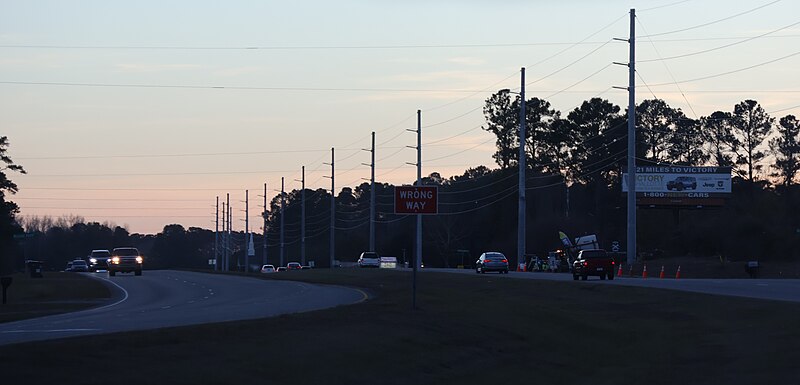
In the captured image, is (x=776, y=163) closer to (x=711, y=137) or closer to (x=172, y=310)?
(x=711, y=137)

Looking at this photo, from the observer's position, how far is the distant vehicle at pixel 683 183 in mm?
100625

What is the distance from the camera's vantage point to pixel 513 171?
416ft

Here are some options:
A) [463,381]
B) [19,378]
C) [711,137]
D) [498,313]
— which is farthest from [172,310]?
[711,137]

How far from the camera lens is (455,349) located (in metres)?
21.8

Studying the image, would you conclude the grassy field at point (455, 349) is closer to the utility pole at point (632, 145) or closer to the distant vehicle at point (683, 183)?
the utility pole at point (632, 145)

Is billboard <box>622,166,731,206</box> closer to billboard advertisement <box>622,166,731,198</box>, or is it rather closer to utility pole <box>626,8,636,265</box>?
billboard advertisement <box>622,166,731,198</box>

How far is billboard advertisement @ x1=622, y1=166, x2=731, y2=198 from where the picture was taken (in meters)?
100

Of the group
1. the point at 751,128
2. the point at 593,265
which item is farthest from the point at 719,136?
the point at 593,265

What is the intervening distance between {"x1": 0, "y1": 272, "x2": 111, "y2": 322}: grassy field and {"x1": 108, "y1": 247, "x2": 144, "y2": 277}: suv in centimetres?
2000

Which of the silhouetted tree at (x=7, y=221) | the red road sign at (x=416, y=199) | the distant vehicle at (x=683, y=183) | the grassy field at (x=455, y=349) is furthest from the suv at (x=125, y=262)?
the red road sign at (x=416, y=199)

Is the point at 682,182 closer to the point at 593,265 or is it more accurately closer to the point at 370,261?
the point at 370,261

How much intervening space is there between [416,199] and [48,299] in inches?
1014

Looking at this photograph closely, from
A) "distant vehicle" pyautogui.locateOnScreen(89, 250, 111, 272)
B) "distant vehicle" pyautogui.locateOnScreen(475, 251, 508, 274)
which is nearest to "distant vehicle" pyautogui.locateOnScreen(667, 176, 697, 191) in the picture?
"distant vehicle" pyautogui.locateOnScreen(475, 251, 508, 274)

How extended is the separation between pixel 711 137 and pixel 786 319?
109 metres
